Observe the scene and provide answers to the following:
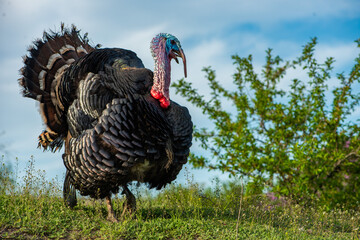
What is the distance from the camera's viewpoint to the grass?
16.4 feet

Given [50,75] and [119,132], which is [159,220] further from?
[50,75]

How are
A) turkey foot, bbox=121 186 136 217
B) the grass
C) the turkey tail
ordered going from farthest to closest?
the turkey tail
turkey foot, bbox=121 186 136 217
the grass

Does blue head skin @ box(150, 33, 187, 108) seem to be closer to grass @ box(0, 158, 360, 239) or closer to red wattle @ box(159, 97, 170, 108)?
red wattle @ box(159, 97, 170, 108)

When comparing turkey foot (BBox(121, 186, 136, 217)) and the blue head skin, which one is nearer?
the blue head skin

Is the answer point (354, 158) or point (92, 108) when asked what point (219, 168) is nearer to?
point (354, 158)

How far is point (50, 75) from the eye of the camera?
6.44 m

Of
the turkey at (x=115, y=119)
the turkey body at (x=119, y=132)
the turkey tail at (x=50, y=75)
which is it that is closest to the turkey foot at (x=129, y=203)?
the turkey at (x=115, y=119)

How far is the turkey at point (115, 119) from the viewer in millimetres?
5207

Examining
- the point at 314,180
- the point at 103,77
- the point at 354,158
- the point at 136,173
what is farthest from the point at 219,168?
the point at 103,77

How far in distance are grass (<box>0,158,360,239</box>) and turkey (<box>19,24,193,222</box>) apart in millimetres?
389

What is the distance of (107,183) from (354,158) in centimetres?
564

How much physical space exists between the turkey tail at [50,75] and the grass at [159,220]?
0.68 m

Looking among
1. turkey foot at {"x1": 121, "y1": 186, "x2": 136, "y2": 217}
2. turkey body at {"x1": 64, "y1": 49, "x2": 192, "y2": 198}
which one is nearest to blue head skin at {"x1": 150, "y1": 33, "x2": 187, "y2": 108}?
turkey body at {"x1": 64, "y1": 49, "x2": 192, "y2": 198}

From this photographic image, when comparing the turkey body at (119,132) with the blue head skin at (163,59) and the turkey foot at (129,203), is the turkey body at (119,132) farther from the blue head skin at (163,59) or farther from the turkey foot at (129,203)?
the turkey foot at (129,203)
